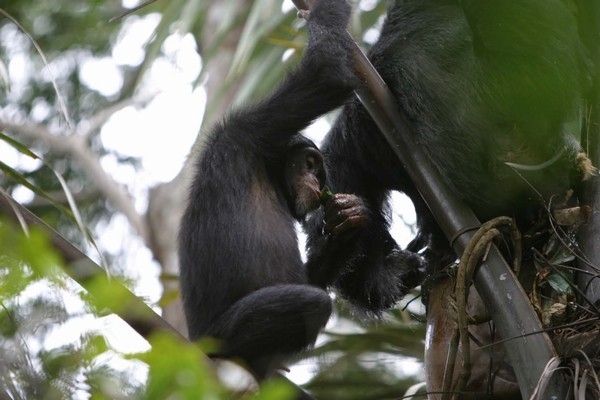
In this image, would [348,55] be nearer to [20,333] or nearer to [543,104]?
[543,104]

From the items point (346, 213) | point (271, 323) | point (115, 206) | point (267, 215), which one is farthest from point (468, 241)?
point (115, 206)

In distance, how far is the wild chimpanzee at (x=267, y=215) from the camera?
4031 mm

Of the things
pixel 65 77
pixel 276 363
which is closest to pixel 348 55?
pixel 276 363

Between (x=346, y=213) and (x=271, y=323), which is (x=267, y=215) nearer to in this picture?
(x=346, y=213)

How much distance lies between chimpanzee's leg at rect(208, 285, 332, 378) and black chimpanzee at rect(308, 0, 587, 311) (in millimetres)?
788

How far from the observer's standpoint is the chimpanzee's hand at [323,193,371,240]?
4637 mm

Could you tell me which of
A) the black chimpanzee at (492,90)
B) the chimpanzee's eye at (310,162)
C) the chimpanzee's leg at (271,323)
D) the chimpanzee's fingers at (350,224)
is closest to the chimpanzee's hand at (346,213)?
the chimpanzee's fingers at (350,224)

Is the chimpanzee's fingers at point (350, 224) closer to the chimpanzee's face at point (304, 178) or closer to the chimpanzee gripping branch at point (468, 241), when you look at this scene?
the chimpanzee's face at point (304, 178)

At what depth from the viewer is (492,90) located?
4281 millimetres

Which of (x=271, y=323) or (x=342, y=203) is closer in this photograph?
(x=271, y=323)

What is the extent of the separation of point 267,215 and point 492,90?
1182 millimetres

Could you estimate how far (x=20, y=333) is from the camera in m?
2.03

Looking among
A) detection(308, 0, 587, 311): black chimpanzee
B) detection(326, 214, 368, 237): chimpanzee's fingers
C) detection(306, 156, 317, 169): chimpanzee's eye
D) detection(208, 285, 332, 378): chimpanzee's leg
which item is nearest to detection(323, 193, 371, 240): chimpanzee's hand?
detection(326, 214, 368, 237): chimpanzee's fingers

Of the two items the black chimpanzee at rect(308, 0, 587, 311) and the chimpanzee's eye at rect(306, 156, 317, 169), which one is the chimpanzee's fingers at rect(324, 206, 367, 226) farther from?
the black chimpanzee at rect(308, 0, 587, 311)
